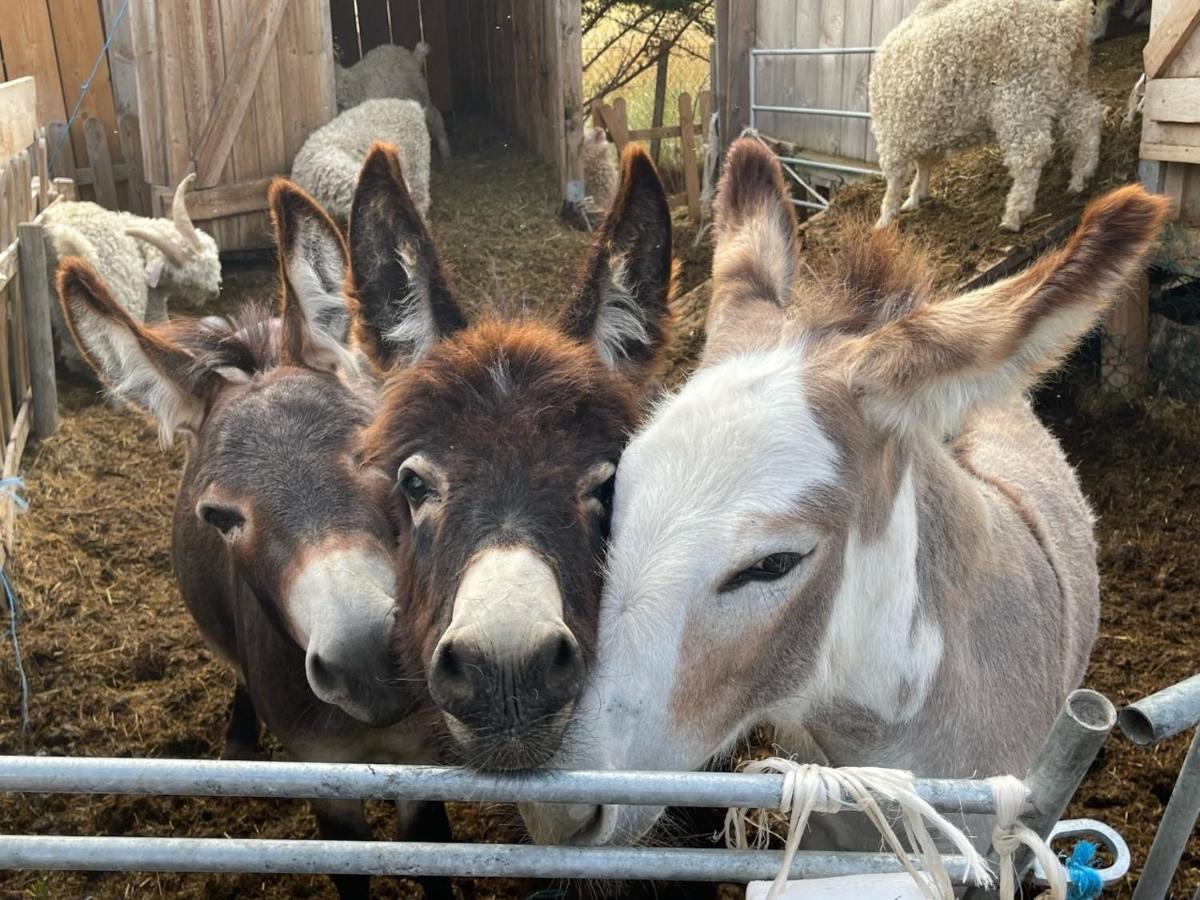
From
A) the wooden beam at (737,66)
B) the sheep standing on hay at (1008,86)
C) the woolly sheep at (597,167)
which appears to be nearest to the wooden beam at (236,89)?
the woolly sheep at (597,167)

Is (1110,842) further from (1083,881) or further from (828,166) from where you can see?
(828,166)

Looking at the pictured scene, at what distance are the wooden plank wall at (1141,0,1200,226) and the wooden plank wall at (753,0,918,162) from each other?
3052mm

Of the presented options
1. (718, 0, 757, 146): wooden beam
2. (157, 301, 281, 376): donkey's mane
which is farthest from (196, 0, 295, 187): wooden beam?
(157, 301, 281, 376): donkey's mane

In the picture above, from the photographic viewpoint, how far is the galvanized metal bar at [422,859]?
4.86 ft

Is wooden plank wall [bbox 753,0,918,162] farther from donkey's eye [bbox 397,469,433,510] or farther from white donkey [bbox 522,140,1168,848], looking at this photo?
donkey's eye [bbox 397,469,433,510]

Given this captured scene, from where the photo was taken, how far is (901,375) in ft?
5.45

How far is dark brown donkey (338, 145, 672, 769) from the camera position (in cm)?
156

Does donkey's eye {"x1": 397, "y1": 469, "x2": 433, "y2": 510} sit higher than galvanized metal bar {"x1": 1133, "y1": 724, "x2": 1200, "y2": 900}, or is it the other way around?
donkey's eye {"x1": 397, "y1": 469, "x2": 433, "y2": 510}

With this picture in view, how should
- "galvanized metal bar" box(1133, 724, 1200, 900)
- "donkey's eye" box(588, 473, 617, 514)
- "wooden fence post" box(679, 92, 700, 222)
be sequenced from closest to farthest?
"galvanized metal bar" box(1133, 724, 1200, 900) → "donkey's eye" box(588, 473, 617, 514) → "wooden fence post" box(679, 92, 700, 222)

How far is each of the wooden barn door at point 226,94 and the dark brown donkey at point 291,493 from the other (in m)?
7.11

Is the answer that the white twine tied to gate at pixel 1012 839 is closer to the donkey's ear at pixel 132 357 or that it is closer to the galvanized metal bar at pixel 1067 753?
the galvanized metal bar at pixel 1067 753

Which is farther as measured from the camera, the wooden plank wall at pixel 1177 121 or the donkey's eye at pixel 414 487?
the wooden plank wall at pixel 1177 121

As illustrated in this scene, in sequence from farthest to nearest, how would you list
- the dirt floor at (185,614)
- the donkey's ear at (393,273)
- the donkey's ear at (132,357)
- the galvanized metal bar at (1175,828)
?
the dirt floor at (185,614)
the donkey's ear at (132,357)
the donkey's ear at (393,273)
the galvanized metal bar at (1175,828)

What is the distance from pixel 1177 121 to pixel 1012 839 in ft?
17.7
